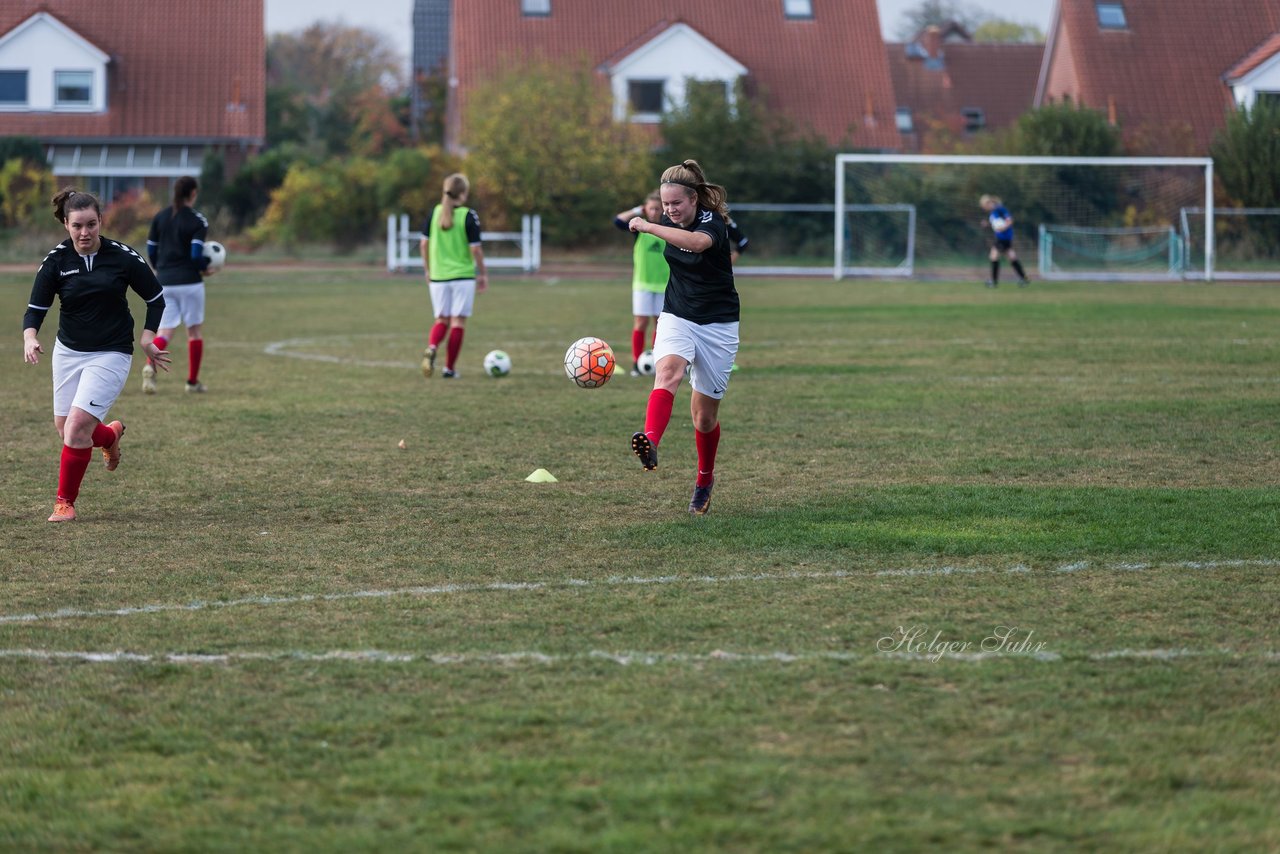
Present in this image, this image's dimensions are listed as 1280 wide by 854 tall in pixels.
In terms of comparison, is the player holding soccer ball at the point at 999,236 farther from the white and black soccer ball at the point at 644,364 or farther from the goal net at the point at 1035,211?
the white and black soccer ball at the point at 644,364

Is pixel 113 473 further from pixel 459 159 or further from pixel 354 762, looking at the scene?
pixel 459 159

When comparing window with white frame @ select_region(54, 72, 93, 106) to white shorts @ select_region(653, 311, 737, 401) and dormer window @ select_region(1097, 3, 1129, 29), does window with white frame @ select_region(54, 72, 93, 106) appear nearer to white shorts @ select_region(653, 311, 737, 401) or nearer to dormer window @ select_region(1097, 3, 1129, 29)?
dormer window @ select_region(1097, 3, 1129, 29)

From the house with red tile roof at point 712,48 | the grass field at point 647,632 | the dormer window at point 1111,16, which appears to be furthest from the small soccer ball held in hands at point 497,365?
the dormer window at point 1111,16

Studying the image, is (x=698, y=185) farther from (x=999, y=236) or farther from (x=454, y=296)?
(x=999, y=236)

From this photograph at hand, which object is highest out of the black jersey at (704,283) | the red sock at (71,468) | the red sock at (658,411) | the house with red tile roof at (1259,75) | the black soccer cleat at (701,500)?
the house with red tile roof at (1259,75)

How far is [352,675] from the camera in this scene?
539 centimetres

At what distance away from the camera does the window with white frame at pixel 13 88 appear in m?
50.0

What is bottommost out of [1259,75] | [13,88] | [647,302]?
[647,302]

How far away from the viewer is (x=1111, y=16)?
52094 millimetres

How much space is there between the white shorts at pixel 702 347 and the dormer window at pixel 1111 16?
155 feet

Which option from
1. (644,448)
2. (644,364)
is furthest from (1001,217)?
(644,448)

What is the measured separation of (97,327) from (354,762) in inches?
192

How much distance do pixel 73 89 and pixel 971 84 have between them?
40880 millimetres

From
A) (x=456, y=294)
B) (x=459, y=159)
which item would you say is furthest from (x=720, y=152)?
(x=456, y=294)
